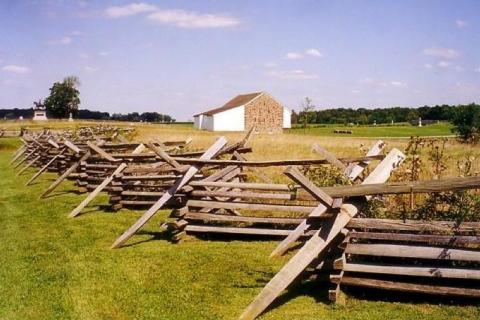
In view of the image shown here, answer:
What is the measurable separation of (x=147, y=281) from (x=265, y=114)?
187 ft

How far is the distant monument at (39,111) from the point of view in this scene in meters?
94.6

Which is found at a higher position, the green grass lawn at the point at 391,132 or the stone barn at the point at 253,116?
the stone barn at the point at 253,116

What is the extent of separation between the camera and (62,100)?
103m

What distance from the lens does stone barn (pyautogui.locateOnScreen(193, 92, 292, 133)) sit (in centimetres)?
6231

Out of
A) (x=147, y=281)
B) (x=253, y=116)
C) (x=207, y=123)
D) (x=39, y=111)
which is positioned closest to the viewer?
(x=147, y=281)

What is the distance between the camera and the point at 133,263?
773 centimetres

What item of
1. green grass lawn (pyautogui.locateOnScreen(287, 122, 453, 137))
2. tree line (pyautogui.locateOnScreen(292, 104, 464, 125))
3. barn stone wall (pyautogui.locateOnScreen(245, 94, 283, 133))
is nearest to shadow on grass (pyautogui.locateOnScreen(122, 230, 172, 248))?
green grass lawn (pyautogui.locateOnScreen(287, 122, 453, 137))

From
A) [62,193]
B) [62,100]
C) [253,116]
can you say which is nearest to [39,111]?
[62,100]

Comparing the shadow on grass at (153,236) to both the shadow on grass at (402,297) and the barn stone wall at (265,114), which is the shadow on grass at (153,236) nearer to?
the shadow on grass at (402,297)

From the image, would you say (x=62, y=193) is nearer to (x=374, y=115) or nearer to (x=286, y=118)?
(x=286, y=118)

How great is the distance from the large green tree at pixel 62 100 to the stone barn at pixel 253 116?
50658 mm

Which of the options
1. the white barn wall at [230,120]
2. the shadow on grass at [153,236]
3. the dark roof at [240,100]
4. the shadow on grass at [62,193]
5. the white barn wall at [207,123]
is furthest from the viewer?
the white barn wall at [207,123]

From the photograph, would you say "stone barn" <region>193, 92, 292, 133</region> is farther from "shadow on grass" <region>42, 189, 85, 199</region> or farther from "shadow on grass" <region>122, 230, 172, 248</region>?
"shadow on grass" <region>122, 230, 172, 248</region>

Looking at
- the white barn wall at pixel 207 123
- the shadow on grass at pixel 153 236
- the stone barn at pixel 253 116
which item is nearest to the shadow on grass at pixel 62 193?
the shadow on grass at pixel 153 236
